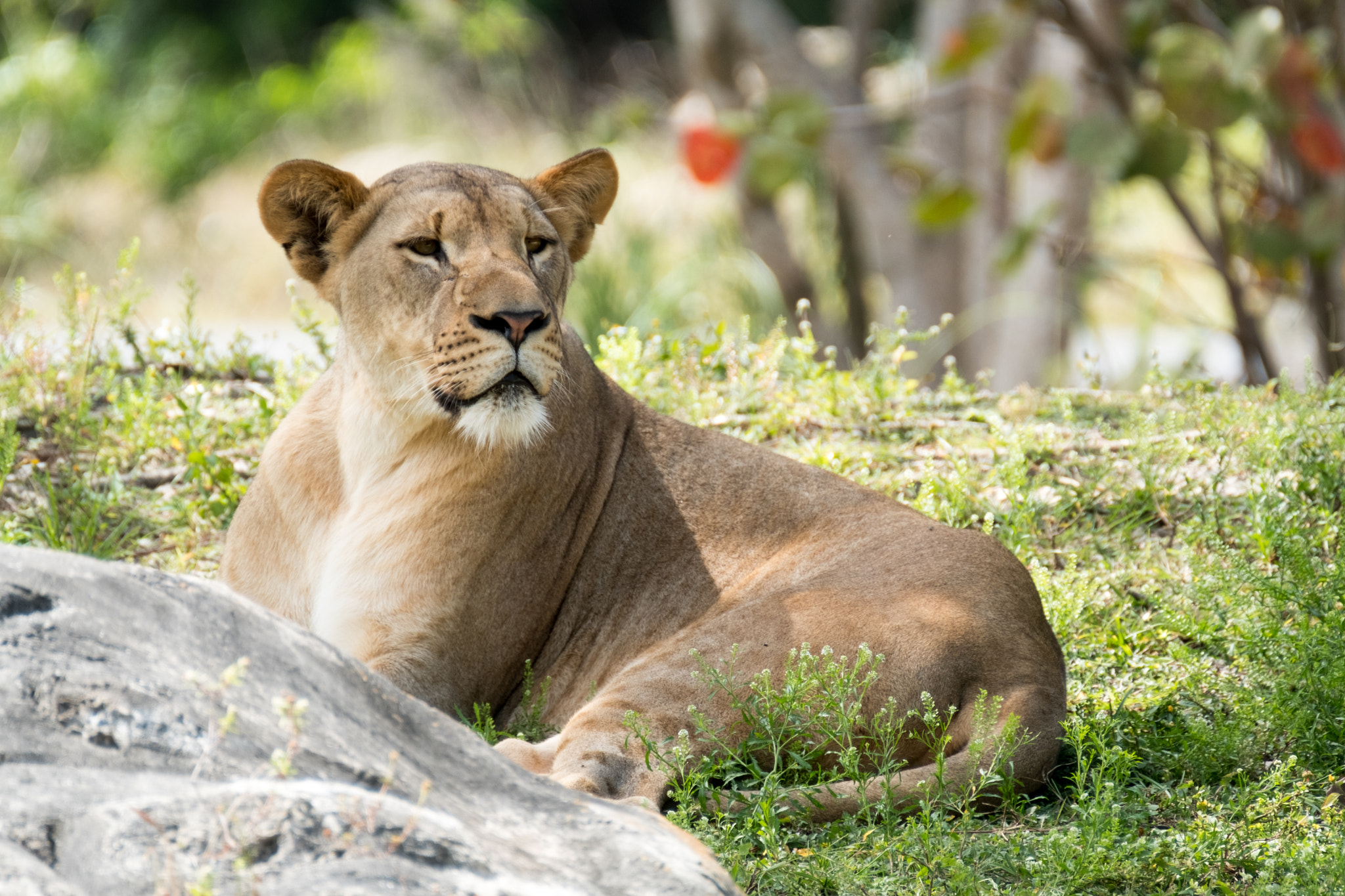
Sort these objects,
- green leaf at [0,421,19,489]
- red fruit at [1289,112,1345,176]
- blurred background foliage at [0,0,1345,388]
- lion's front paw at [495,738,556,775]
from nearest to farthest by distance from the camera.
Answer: lion's front paw at [495,738,556,775] → red fruit at [1289,112,1345,176] → blurred background foliage at [0,0,1345,388] → green leaf at [0,421,19,489]

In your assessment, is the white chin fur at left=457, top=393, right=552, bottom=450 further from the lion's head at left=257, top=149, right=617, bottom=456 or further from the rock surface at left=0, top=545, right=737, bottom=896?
the rock surface at left=0, top=545, right=737, bottom=896

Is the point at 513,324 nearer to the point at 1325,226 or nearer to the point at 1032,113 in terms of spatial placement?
the point at 1032,113

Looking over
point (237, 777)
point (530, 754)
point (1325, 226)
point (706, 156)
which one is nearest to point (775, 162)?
point (1325, 226)

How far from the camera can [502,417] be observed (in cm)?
341

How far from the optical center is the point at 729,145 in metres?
4.60

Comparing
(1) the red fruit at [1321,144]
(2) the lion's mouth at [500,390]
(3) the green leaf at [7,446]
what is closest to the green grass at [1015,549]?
(3) the green leaf at [7,446]

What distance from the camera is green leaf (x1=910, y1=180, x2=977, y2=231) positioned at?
13.3 feet

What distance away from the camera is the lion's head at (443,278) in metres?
3.37

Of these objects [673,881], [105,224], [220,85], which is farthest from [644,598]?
[220,85]

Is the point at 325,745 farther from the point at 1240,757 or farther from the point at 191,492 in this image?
the point at 191,492

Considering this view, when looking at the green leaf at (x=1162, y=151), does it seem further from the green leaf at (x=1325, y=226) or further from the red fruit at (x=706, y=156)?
the red fruit at (x=706, y=156)

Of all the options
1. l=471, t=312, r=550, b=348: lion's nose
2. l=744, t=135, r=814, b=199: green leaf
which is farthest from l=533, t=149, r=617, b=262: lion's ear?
l=471, t=312, r=550, b=348: lion's nose

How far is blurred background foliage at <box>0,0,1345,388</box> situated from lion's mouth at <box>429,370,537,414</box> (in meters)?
0.88

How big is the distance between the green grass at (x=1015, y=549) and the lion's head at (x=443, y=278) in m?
0.81
